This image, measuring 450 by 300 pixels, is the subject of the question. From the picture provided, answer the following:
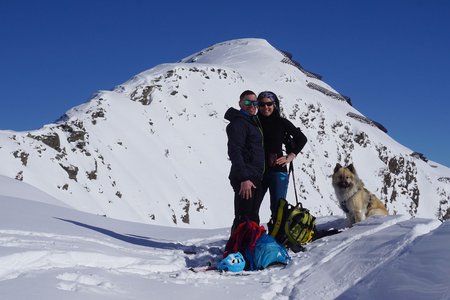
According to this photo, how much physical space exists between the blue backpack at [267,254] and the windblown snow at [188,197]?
11 centimetres

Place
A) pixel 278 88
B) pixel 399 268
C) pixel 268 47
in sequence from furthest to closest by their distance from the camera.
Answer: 1. pixel 268 47
2. pixel 278 88
3. pixel 399 268

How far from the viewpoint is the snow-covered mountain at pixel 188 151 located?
2548 centimetres

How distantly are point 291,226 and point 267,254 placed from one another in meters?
1.01

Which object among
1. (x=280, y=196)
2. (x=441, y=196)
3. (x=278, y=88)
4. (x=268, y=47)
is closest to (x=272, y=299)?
(x=280, y=196)

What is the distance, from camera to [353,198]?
7.12 meters

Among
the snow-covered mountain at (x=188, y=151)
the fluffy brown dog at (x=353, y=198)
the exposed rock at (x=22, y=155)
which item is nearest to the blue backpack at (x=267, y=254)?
the fluffy brown dog at (x=353, y=198)

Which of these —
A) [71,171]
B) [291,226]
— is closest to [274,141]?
[291,226]

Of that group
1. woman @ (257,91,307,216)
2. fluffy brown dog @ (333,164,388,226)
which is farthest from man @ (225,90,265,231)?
fluffy brown dog @ (333,164,388,226)

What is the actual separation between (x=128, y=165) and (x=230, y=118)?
2570cm

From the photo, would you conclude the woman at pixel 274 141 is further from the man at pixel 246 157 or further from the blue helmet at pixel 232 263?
the blue helmet at pixel 232 263

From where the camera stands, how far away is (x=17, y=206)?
23.7 feet

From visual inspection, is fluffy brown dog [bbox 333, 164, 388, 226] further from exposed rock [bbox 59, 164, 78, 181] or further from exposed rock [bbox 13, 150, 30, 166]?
exposed rock [bbox 59, 164, 78, 181]

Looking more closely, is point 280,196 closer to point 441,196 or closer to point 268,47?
point 441,196

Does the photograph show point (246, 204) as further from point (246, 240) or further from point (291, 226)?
point (291, 226)
